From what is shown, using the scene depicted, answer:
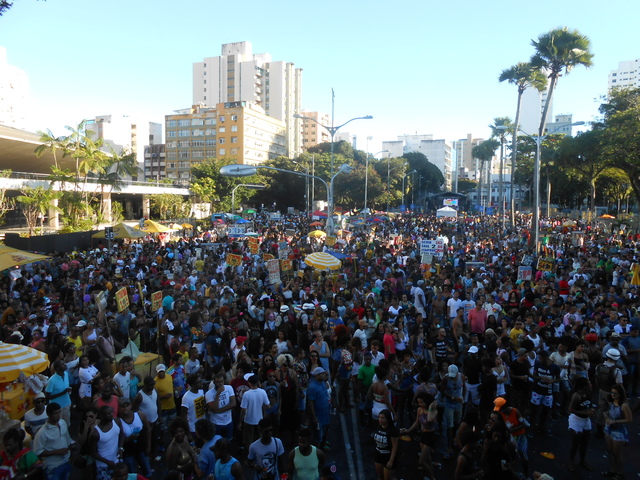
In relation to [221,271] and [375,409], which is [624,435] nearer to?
[375,409]

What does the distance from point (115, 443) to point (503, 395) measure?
5.22 m

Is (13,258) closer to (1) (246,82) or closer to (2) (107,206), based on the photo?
(2) (107,206)

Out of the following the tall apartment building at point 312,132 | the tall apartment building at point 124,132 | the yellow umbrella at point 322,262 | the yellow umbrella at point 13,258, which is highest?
the tall apartment building at point 312,132

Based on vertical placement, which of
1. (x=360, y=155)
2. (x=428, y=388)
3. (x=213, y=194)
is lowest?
(x=428, y=388)

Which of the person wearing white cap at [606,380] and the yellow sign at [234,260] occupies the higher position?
the yellow sign at [234,260]

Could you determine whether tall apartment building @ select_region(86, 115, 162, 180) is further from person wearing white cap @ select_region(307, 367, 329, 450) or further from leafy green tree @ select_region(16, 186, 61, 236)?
person wearing white cap @ select_region(307, 367, 329, 450)

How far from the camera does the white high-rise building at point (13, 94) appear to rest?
10188cm

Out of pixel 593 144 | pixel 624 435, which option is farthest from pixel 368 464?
pixel 593 144

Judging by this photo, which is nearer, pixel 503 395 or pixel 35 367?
pixel 35 367

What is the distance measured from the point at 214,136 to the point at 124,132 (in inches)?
1151

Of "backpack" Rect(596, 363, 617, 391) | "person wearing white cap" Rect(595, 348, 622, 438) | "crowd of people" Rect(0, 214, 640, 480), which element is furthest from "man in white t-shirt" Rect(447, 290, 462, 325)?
"backpack" Rect(596, 363, 617, 391)

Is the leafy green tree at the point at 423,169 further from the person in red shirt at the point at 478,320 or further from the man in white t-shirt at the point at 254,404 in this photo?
the man in white t-shirt at the point at 254,404

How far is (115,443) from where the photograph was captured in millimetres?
5371

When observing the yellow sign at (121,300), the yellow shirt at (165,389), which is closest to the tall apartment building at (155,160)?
the yellow sign at (121,300)
